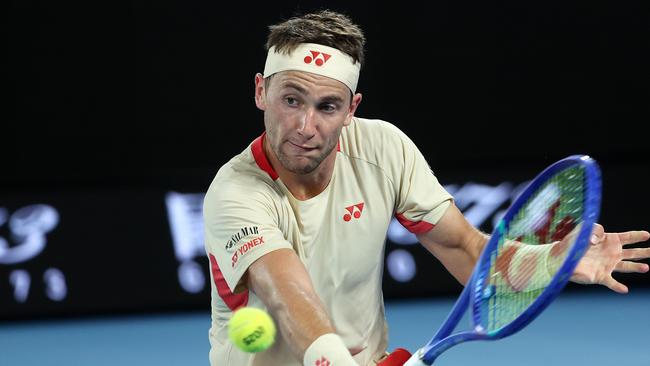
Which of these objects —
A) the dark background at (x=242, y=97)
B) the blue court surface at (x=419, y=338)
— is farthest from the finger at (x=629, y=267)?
the dark background at (x=242, y=97)

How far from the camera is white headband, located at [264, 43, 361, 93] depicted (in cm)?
350

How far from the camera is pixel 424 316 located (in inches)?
288

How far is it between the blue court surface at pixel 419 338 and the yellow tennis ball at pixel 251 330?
338 centimetres

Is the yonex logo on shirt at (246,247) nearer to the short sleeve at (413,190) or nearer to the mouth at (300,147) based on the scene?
the mouth at (300,147)

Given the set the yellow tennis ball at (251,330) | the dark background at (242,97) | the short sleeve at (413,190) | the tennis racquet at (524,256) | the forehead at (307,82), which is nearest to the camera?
the yellow tennis ball at (251,330)

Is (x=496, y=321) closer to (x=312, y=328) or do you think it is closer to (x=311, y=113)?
(x=312, y=328)

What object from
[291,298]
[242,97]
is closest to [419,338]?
[242,97]

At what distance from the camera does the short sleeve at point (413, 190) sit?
3787 millimetres

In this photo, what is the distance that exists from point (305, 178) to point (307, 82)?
34 cm

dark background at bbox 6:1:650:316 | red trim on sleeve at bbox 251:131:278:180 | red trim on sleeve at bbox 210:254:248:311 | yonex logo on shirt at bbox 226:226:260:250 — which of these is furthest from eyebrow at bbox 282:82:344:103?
dark background at bbox 6:1:650:316

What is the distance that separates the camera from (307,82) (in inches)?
137

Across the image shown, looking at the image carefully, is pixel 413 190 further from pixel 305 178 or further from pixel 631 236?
pixel 631 236

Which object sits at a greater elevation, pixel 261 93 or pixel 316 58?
pixel 316 58

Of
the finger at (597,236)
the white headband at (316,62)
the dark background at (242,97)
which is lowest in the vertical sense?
the dark background at (242,97)
